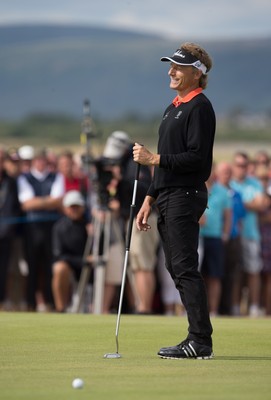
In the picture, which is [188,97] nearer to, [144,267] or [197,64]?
[197,64]

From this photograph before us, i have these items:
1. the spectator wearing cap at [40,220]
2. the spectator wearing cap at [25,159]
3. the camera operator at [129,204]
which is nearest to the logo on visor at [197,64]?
the camera operator at [129,204]

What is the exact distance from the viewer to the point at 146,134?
107m

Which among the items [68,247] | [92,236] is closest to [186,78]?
[92,236]

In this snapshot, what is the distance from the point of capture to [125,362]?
9.38 m

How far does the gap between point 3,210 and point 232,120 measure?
111293 mm

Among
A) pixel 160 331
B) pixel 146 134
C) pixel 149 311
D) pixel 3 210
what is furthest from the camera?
pixel 146 134

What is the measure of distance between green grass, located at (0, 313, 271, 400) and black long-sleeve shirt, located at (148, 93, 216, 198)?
136 centimetres

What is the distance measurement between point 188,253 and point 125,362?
3.11 ft

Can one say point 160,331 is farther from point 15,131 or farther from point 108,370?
point 15,131

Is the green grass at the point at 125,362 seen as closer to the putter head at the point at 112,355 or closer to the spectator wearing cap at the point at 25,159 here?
the putter head at the point at 112,355

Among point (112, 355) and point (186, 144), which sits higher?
point (186, 144)

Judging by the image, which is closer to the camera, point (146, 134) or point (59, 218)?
point (59, 218)

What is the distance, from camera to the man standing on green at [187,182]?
959 centimetres

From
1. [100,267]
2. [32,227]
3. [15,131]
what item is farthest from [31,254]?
[15,131]
